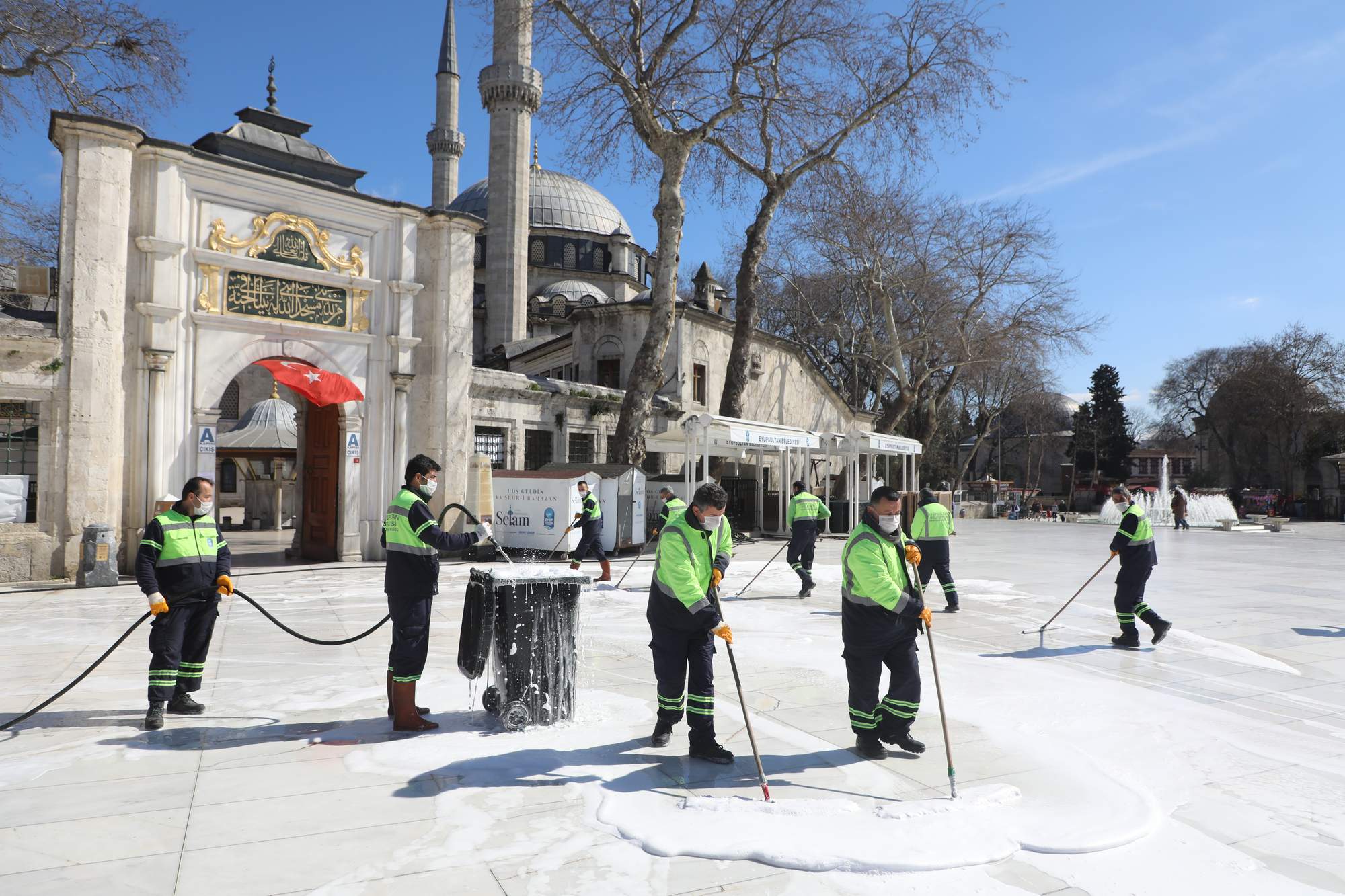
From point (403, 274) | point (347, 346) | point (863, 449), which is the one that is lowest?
point (863, 449)

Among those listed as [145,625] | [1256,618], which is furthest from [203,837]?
[1256,618]

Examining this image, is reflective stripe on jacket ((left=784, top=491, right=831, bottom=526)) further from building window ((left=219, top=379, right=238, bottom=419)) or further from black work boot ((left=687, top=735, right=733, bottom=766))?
building window ((left=219, top=379, right=238, bottom=419))

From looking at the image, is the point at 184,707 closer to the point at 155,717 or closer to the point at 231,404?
the point at 155,717

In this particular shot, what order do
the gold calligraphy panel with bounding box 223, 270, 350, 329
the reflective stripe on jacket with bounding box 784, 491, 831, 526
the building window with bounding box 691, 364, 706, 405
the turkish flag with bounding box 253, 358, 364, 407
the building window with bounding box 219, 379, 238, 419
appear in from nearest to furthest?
the reflective stripe on jacket with bounding box 784, 491, 831, 526 < the gold calligraphy panel with bounding box 223, 270, 350, 329 < the turkish flag with bounding box 253, 358, 364, 407 < the building window with bounding box 691, 364, 706, 405 < the building window with bounding box 219, 379, 238, 419

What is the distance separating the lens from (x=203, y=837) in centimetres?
378

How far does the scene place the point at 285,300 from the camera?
567 inches

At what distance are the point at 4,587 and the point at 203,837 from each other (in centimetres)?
1017

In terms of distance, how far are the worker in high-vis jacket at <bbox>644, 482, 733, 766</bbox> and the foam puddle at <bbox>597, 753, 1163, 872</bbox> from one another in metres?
0.66

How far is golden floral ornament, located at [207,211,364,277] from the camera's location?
13.7 meters

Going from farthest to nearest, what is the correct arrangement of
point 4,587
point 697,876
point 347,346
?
point 347,346, point 4,587, point 697,876

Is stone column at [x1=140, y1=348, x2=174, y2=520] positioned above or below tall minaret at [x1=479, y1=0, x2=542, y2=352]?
below

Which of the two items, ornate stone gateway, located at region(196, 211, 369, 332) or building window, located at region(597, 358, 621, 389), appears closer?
ornate stone gateway, located at region(196, 211, 369, 332)

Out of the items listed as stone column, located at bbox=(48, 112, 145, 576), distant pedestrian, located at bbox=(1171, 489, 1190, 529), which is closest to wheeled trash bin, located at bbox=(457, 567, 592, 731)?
stone column, located at bbox=(48, 112, 145, 576)

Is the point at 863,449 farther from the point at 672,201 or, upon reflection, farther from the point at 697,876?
the point at 697,876
